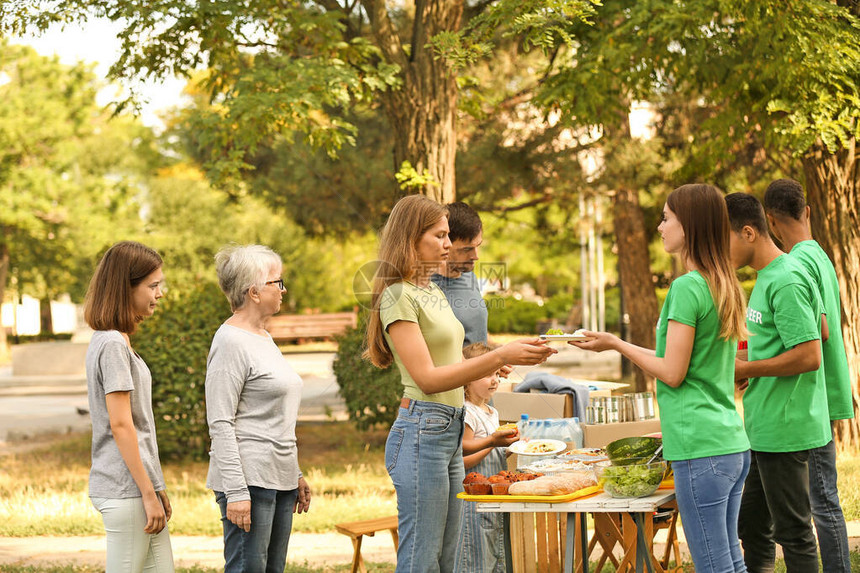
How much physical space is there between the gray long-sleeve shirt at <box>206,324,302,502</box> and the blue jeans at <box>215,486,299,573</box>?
67 millimetres

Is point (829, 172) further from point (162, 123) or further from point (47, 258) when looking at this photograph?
point (162, 123)

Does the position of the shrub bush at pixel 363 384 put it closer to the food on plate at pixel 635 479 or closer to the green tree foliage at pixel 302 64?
the green tree foliage at pixel 302 64

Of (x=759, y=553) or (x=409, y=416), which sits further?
(x=759, y=553)

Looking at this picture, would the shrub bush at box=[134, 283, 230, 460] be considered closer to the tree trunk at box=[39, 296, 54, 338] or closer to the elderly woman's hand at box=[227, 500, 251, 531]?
the elderly woman's hand at box=[227, 500, 251, 531]

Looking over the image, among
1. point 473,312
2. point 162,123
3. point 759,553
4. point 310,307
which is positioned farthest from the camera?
point 162,123

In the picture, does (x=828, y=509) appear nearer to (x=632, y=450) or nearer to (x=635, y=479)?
(x=632, y=450)

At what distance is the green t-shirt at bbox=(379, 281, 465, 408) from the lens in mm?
3418

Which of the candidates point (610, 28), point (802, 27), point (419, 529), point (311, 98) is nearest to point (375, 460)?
point (311, 98)

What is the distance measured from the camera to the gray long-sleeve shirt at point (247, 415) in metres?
3.66

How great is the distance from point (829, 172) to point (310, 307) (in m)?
26.9

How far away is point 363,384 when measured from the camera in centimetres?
1063

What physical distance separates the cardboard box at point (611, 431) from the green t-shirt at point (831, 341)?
1239mm

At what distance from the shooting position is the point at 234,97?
859 cm

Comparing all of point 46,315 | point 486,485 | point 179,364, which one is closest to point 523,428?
point 486,485
